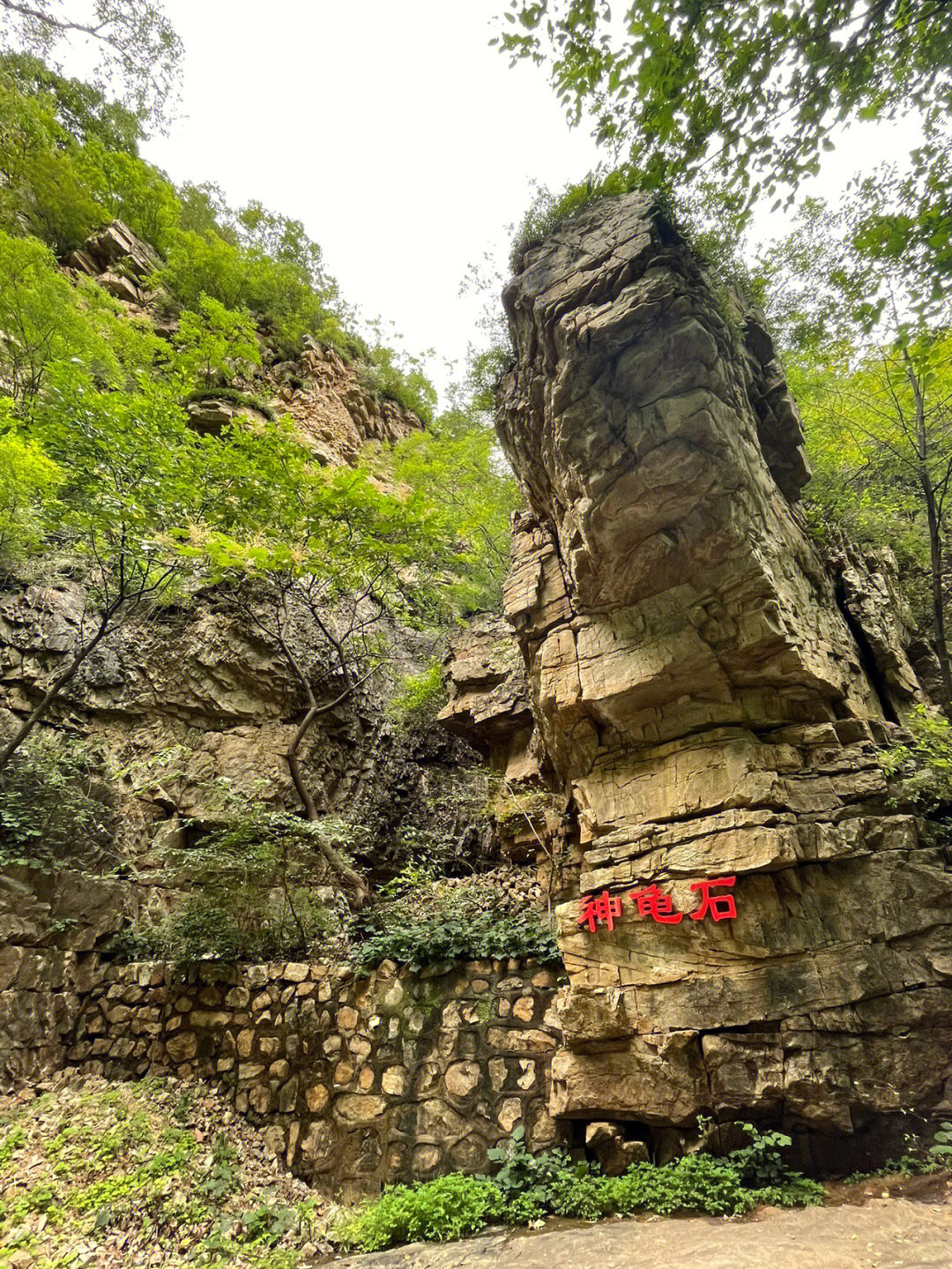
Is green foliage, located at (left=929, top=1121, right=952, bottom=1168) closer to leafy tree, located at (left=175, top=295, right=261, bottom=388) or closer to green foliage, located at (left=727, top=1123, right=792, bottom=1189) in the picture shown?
green foliage, located at (left=727, top=1123, right=792, bottom=1189)

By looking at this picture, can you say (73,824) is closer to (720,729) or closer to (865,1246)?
(720,729)

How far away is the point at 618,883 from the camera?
5.05 m

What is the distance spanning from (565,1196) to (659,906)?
7.02ft

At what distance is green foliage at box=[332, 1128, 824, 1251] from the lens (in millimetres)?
3654

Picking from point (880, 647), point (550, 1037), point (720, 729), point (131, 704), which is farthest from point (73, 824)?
point (880, 647)

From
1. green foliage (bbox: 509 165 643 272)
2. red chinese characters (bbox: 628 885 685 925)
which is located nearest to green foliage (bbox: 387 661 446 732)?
red chinese characters (bbox: 628 885 685 925)

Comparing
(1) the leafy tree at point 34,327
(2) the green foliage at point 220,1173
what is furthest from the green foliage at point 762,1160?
(1) the leafy tree at point 34,327

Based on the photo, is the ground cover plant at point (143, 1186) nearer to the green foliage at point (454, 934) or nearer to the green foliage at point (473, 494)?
the green foliage at point (454, 934)


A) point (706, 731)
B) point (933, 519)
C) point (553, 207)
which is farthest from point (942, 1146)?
point (553, 207)

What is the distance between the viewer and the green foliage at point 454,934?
5.31 meters

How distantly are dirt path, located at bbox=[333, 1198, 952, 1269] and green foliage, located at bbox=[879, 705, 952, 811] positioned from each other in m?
2.67

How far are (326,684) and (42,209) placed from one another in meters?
15.2

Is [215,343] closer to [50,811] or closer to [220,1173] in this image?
[50,811]

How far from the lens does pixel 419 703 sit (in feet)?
35.6
